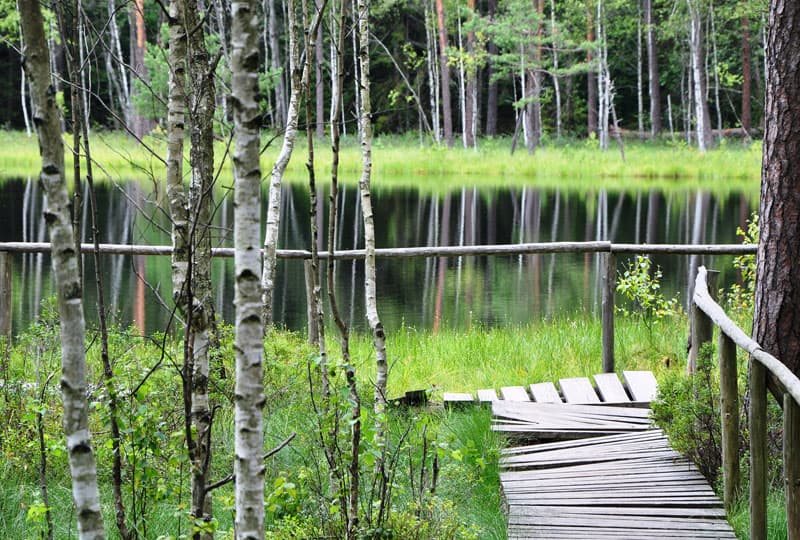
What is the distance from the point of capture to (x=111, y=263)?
16.5m

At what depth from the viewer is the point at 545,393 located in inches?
258

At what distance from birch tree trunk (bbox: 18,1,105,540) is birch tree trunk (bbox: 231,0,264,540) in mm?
327

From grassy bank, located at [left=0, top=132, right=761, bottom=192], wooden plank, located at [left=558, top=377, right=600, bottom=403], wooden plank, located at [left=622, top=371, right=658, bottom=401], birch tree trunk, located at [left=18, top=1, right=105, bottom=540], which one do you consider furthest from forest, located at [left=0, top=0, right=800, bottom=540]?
grassy bank, located at [left=0, top=132, right=761, bottom=192]

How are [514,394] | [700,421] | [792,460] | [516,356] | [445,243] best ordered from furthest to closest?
[445,243], [516,356], [514,394], [700,421], [792,460]

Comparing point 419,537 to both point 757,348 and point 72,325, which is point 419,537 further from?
point 72,325

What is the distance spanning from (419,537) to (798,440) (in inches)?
53.2

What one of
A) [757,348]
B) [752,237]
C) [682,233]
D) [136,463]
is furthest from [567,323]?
[682,233]

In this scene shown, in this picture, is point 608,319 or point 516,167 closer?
point 608,319

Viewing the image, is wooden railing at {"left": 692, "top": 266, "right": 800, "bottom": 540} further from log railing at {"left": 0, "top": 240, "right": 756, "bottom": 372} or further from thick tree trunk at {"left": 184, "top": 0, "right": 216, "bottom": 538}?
log railing at {"left": 0, "top": 240, "right": 756, "bottom": 372}

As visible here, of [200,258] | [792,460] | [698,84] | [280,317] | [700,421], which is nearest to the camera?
[792,460]

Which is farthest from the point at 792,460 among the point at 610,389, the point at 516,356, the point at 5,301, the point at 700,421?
the point at 5,301

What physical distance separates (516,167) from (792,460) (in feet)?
94.6

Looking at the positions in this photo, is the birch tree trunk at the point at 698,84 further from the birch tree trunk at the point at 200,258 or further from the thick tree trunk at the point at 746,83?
the birch tree trunk at the point at 200,258

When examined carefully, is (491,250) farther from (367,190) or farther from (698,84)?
(698,84)
